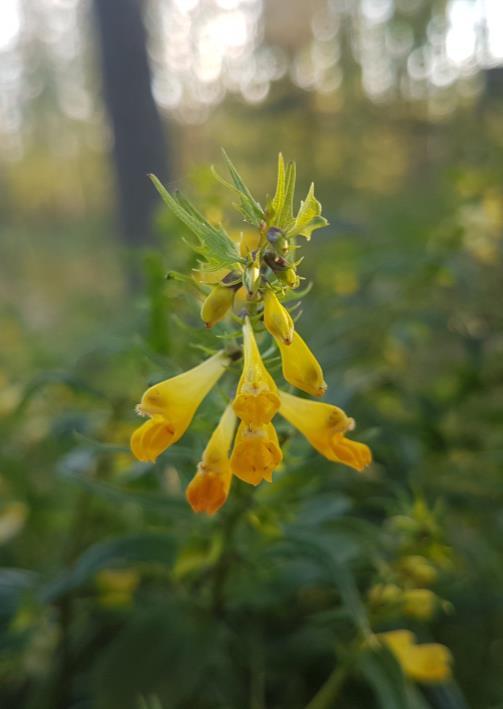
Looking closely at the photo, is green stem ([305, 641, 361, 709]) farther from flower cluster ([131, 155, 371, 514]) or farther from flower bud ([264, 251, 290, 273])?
flower bud ([264, 251, 290, 273])

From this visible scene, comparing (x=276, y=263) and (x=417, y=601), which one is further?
(x=417, y=601)

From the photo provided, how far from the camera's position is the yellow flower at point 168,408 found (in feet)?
1.82

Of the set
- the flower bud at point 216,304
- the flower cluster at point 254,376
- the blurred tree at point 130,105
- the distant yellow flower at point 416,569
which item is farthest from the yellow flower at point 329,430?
the blurred tree at point 130,105

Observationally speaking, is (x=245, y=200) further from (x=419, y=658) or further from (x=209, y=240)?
(x=419, y=658)

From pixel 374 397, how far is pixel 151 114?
2.64m

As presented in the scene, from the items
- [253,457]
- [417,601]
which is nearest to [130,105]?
[417,601]

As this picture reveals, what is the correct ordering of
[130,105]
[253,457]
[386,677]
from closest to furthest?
[253,457], [386,677], [130,105]

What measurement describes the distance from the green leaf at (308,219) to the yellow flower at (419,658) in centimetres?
54

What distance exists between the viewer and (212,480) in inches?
21.6

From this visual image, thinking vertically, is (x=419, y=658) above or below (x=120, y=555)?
below

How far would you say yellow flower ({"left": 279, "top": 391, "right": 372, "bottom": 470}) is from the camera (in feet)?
1.85

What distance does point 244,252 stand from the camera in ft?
1.90

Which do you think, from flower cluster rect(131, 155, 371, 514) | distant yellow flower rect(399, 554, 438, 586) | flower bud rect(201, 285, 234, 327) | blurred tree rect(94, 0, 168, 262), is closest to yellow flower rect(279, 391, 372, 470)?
flower cluster rect(131, 155, 371, 514)

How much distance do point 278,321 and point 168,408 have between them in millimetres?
127
